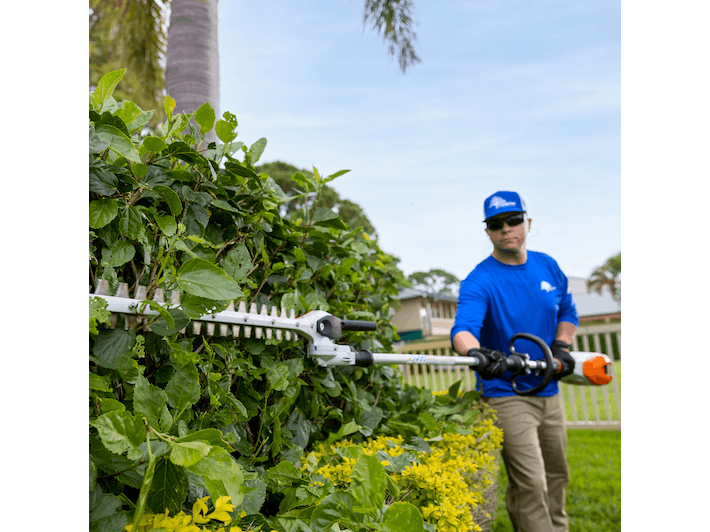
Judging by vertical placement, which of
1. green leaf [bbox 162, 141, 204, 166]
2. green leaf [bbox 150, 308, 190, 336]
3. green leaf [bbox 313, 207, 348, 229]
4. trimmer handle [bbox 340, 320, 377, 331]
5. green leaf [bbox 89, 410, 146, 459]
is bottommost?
green leaf [bbox 89, 410, 146, 459]

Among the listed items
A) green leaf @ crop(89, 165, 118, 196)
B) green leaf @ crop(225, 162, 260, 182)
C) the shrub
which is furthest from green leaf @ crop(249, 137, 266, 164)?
green leaf @ crop(89, 165, 118, 196)

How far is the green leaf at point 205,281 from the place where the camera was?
3.90ft

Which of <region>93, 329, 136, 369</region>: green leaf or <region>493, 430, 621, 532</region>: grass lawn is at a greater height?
<region>93, 329, 136, 369</region>: green leaf

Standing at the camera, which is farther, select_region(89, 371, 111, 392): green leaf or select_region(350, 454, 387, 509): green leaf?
select_region(350, 454, 387, 509): green leaf

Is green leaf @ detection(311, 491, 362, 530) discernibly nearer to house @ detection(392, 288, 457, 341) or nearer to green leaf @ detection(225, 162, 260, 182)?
green leaf @ detection(225, 162, 260, 182)

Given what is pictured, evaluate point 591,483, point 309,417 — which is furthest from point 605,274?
point 309,417

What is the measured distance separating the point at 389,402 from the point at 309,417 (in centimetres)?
77

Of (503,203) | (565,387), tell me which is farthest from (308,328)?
(565,387)

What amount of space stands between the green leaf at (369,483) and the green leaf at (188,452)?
42 centimetres

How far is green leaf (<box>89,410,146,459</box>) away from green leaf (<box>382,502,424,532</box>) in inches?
23.5

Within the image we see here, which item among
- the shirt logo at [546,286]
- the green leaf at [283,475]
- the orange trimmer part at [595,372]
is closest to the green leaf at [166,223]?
the green leaf at [283,475]

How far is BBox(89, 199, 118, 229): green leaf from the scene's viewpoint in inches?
48.3

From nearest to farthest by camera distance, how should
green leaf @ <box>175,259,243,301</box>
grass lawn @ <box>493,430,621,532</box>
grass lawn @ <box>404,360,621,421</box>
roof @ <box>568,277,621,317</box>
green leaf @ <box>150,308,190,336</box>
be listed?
green leaf @ <box>175,259,243,301</box>
green leaf @ <box>150,308,190,336</box>
grass lawn @ <box>493,430,621,532</box>
grass lawn @ <box>404,360,621,421</box>
roof @ <box>568,277,621,317</box>

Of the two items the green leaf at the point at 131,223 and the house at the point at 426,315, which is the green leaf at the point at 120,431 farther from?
the house at the point at 426,315
